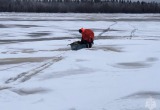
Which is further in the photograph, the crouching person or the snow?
the crouching person

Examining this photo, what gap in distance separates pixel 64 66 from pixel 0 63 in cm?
248

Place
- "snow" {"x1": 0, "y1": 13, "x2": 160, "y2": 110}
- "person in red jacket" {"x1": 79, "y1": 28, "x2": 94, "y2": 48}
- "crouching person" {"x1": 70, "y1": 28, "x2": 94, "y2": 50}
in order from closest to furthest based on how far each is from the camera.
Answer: "snow" {"x1": 0, "y1": 13, "x2": 160, "y2": 110} < "crouching person" {"x1": 70, "y1": 28, "x2": 94, "y2": 50} < "person in red jacket" {"x1": 79, "y1": 28, "x2": 94, "y2": 48}

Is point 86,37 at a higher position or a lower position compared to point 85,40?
higher

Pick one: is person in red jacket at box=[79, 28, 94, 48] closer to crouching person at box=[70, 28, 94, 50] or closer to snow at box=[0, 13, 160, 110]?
crouching person at box=[70, 28, 94, 50]

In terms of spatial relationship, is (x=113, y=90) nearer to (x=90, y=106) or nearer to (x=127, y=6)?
(x=90, y=106)

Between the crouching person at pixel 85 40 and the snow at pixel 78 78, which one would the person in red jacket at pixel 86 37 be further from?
the snow at pixel 78 78

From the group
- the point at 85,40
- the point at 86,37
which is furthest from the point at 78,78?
the point at 86,37

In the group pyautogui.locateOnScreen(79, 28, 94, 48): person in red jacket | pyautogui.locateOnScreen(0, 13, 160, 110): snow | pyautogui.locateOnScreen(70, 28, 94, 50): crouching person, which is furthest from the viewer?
pyautogui.locateOnScreen(79, 28, 94, 48): person in red jacket

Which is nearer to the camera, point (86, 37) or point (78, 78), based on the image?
point (78, 78)

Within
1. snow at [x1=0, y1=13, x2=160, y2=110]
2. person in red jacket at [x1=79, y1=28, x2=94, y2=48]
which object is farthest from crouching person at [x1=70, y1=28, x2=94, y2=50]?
snow at [x1=0, y1=13, x2=160, y2=110]

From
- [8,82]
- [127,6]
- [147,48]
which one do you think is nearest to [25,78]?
[8,82]

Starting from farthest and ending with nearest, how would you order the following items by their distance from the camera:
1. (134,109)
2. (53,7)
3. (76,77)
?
(53,7) < (76,77) < (134,109)

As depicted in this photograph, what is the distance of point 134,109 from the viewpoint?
356 inches

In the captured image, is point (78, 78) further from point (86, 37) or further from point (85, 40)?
point (86, 37)
